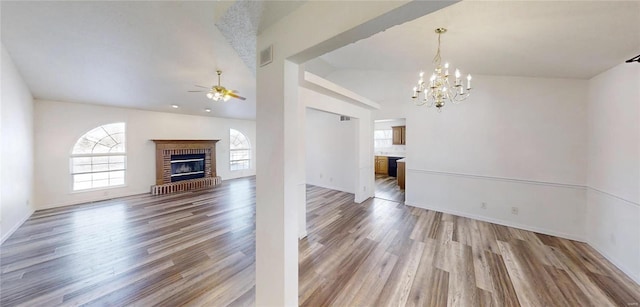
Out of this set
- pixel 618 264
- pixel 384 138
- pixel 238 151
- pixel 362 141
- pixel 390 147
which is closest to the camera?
pixel 618 264

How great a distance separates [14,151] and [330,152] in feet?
19.2

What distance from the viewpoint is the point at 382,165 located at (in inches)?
332

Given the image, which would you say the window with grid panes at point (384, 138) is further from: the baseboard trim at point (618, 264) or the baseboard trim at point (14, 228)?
the baseboard trim at point (14, 228)

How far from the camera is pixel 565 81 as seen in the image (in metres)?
2.99

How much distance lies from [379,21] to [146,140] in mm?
7079

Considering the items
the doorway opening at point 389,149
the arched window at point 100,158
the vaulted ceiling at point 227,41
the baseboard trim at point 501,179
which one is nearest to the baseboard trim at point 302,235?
the vaulted ceiling at point 227,41

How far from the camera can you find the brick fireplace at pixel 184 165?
5.86 metres

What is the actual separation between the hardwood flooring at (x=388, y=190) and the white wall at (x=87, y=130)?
610 cm

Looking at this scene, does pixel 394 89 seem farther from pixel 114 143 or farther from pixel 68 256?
pixel 114 143

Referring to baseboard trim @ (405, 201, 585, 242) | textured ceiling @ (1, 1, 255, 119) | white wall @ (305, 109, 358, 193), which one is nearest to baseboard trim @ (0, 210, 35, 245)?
textured ceiling @ (1, 1, 255, 119)

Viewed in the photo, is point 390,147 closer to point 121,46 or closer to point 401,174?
point 401,174

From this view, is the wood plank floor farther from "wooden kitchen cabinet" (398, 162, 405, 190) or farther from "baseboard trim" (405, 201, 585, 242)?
"wooden kitchen cabinet" (398, 162, 405, 190)

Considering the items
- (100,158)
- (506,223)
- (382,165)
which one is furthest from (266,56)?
(382,165)

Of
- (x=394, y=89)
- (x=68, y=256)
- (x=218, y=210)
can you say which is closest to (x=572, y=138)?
(x=394, y=89)
